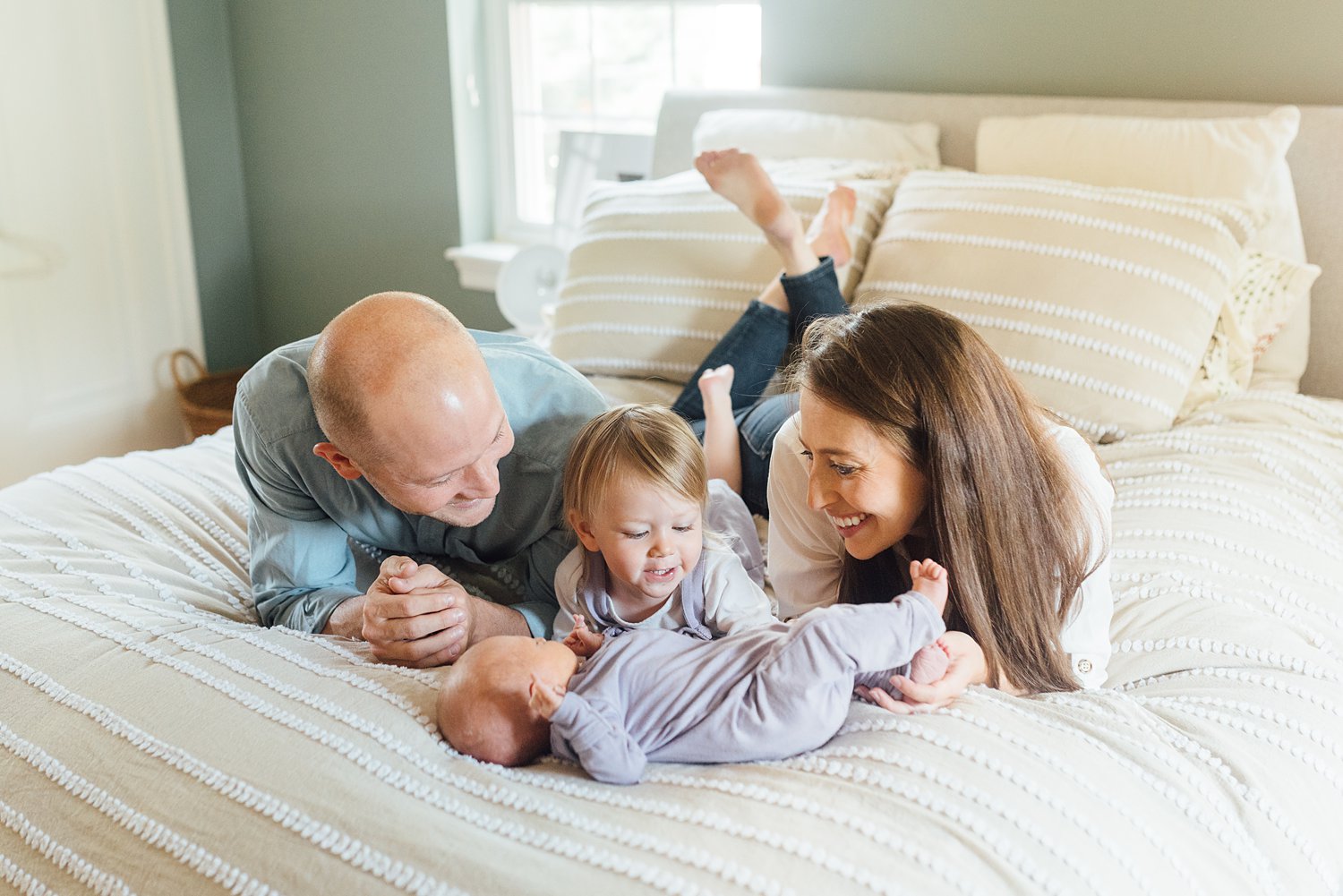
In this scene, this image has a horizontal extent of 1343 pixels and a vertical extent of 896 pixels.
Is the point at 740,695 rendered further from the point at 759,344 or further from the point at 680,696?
the point at 759,344

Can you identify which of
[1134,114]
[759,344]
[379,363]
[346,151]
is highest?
[1134,114]

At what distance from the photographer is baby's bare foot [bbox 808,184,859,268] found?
2100 millimetres

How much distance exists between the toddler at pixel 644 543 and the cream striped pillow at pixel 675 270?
2.49 ft

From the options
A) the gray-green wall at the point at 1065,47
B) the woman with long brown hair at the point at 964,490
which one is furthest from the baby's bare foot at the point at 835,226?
the woman with long brown hair at the point at 964,490

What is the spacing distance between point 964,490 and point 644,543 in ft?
1.23

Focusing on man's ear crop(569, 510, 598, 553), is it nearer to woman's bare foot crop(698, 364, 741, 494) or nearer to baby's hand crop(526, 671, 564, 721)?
baby's hand crop(526, 671, 564, 721)

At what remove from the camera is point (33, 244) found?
3.17 meters

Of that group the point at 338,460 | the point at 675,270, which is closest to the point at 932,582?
the point at 338,460

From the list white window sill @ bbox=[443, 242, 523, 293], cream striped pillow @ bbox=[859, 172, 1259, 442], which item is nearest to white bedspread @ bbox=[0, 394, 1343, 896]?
cream striped pillow @ bbox=[859, 172, 1259, 442]

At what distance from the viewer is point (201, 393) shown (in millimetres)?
3494

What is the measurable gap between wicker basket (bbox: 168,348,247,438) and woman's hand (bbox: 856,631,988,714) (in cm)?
250

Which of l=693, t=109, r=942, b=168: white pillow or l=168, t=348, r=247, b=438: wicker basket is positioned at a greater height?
l=693, t=109, r=942, b=168: white pillow

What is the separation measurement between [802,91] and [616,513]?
5.54 feet

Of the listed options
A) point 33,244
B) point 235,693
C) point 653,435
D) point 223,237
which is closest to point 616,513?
point 653,435
